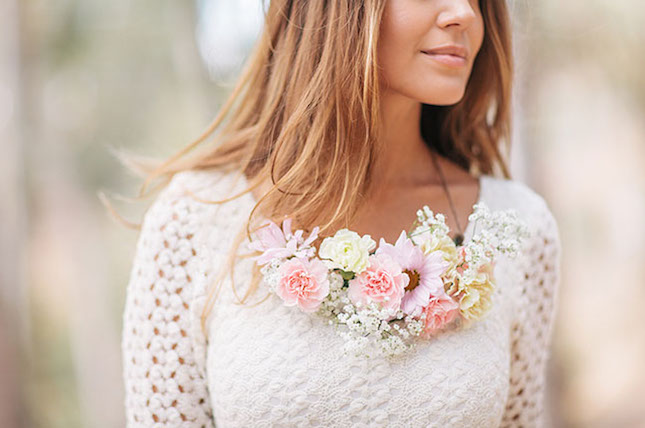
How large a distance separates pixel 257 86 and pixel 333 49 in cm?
29

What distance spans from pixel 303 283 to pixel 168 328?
355mm

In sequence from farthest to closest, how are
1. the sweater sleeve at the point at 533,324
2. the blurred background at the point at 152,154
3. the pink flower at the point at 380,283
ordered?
1. the blurred background at the point at 152,154
2. the sweater sleeve at the point at 533,324
3. the pink flower at the point at 380,283

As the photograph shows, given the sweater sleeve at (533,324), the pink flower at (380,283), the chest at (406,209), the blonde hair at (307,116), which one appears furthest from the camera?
the sweater sleeve at (533,324)

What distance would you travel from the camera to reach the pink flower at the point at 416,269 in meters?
1.37

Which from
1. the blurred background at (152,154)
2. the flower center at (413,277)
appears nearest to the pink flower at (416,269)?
the flower center at (413,277)

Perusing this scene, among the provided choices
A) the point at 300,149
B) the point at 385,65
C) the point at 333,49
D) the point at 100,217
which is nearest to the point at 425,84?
the point at 385,65

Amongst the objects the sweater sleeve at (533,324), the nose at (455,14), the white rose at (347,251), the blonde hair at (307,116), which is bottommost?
the sweater sleeve at (533,324)

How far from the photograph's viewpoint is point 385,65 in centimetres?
149

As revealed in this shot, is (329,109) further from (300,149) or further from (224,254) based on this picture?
(224,254)

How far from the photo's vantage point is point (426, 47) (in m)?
1.45

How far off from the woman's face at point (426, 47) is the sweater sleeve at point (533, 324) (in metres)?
0.50

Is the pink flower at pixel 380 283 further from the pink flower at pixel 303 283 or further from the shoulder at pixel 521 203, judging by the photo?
the shoulder at pixel 521 203

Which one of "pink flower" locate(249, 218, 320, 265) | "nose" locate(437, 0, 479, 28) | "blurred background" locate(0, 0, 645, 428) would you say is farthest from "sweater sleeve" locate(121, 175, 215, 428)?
"blurred background" locate(0, 0, 645, 428)

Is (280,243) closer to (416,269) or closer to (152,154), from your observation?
(416,269)
